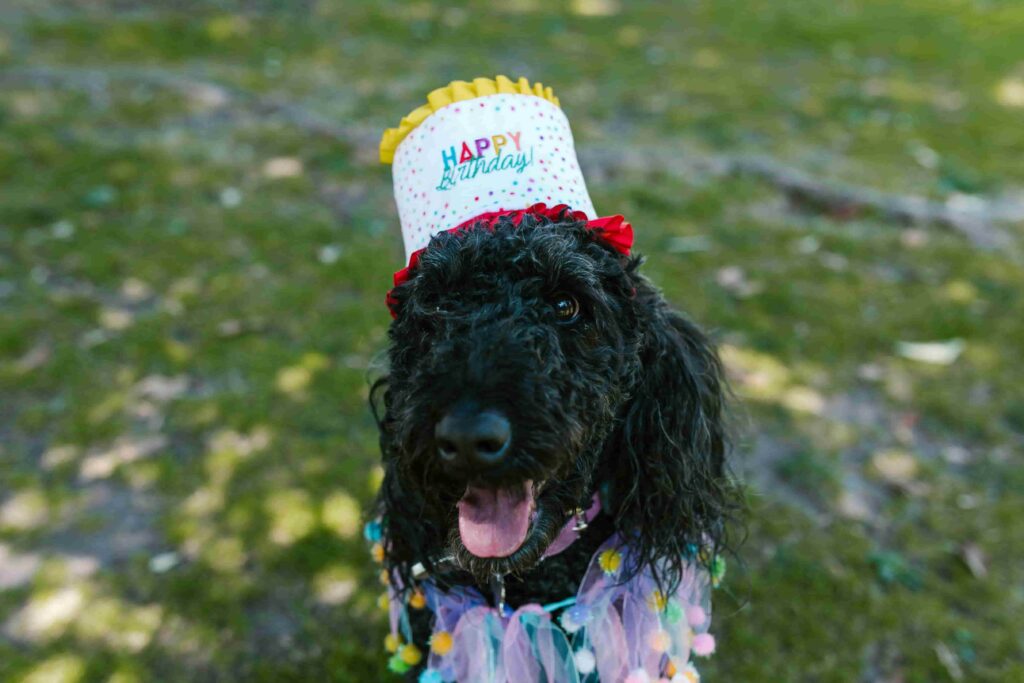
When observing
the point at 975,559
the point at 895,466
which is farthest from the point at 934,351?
the point at 975,559

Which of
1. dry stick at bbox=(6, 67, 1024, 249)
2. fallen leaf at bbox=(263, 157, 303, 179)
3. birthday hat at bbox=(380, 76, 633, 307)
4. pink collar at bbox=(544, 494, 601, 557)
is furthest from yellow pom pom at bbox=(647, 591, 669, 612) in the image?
fallen leaf at bbox=(263, 157, 303, 179)

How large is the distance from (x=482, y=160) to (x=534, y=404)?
0.65 m

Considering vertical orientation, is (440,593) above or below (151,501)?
above

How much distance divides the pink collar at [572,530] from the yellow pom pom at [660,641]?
343 mm

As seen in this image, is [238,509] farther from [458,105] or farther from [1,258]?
[1,258]

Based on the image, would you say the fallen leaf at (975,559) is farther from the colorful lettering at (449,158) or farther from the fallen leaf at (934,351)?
the colorful lettering at (449,158)

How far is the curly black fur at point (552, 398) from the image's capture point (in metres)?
1.52

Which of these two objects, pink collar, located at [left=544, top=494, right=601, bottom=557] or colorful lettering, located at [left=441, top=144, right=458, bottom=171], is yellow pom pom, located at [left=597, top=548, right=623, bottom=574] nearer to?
pink collar, located at [left=544, top=494, right=601, bottom=557]

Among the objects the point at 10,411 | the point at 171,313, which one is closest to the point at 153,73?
the point at 171,313

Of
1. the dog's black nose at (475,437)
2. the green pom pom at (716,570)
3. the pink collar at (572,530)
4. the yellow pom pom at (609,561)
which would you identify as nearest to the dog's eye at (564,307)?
the dog's black nose at (475,437)

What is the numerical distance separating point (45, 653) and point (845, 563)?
2.92 meters

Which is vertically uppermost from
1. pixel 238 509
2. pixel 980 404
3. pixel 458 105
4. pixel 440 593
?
pixel 458 105

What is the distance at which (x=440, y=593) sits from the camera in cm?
205

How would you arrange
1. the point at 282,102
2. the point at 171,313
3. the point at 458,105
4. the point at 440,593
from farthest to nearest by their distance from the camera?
the point at 282,102
the point at 171,313
the point at 440,593
the point at 458,105
